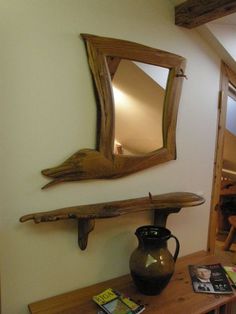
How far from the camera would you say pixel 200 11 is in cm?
136

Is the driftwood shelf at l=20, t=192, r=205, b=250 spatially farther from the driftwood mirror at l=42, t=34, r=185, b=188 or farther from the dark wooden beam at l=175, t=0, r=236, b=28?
the dark wooden beam at l=175, t=0, r=236, b=28

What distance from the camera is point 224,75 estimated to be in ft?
5.82

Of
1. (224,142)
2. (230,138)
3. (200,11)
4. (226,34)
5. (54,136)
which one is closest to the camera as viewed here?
(54,136)

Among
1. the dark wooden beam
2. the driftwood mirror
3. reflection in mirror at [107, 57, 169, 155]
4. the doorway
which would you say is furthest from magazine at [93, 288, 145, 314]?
the dark wooden beam

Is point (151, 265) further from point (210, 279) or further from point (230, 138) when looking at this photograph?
point (230, 138)

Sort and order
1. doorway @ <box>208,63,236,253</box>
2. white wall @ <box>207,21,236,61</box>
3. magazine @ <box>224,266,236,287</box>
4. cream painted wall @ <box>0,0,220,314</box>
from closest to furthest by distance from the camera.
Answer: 1. cream painted wall @ <box>0,0,220,314</box>
2. magazine @ <box>224,266,236,287</box>
3. white wall @ <box>207,21,236,61</box>
4. doorway @ <box>208,63,236,253</box>

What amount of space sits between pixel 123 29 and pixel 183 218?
3.58 ft

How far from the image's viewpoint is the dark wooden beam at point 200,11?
1297mm

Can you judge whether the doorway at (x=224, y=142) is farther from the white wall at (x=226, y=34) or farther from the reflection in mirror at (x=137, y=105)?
the reflection in mirror at (x=137, y=105)

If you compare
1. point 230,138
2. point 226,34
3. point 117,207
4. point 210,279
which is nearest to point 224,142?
point 230,138

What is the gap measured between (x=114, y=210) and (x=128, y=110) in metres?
0.49

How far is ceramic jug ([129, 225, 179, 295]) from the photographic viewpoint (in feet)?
3.98

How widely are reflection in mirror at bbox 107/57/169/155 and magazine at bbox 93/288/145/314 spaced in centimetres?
63

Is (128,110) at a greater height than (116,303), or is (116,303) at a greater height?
(128,110)
